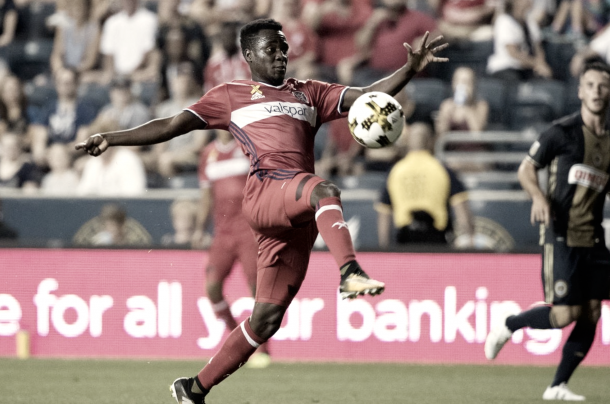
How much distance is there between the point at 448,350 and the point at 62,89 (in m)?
5.99

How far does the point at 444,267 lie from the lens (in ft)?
32.9

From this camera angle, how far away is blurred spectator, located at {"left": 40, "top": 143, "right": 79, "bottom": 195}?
12.2 m

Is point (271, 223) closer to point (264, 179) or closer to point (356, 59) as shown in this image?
point (264, 179)

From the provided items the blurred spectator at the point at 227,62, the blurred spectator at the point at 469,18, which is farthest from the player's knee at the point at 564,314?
the blurred spectator at the point at 469,18

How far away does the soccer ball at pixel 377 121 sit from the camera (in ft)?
18.8

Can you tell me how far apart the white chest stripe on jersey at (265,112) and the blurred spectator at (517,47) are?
7.19m

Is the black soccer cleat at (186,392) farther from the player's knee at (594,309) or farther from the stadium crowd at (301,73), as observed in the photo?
the stadium crowd at (301,73)

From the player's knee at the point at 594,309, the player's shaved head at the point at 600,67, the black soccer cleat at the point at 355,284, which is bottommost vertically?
the player's knee at the point at 594,309

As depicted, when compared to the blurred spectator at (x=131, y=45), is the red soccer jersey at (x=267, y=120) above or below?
below

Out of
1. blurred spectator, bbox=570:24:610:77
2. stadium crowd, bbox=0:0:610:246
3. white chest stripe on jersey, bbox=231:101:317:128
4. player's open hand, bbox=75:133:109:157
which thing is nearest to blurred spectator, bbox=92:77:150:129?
stadium crowd, bbox=0:0:610:246

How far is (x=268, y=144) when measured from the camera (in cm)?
585

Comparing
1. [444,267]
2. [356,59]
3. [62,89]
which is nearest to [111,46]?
[62,89]

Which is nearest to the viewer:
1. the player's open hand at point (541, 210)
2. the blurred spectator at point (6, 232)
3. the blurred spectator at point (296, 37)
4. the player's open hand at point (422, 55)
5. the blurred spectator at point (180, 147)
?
the player's open hand at point (422, 55)

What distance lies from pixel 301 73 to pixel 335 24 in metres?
0.99
